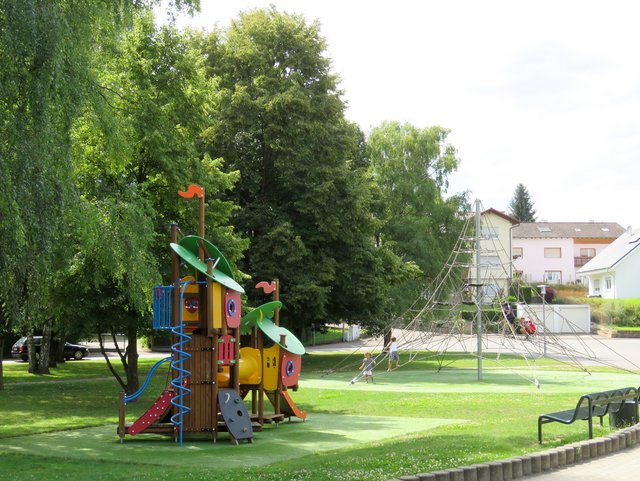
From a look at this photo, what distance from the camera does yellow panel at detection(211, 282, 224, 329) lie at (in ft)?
54.2

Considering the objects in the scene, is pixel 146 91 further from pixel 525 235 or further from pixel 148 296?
pixel 525 235

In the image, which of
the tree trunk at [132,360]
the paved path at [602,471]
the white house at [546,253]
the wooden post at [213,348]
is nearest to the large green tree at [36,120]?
the wooden post at [213,348]

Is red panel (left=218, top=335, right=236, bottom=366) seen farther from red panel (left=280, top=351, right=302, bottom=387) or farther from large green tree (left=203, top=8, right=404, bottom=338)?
large green tree (left=203, top=8, right=404, bottom=338)

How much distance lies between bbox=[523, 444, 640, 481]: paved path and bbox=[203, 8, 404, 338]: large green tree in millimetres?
25585

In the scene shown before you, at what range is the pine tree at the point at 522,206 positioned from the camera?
128250mm

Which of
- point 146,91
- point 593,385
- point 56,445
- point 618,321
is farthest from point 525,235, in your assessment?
point 56,445

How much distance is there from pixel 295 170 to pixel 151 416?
81.0ft

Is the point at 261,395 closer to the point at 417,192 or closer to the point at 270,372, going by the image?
the point at 270,372

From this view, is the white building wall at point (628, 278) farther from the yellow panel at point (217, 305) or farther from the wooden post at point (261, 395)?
the yellow panel at point (217, 305)

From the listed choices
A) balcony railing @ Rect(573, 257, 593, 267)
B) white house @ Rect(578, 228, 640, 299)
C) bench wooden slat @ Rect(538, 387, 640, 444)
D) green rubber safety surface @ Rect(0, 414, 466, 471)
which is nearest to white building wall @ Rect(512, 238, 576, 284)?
balcony railing @ Rect(573, 257, 593, 267)

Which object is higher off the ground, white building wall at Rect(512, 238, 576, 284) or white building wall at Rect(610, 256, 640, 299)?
white building wall at Rect(512, 238, 576, 284)

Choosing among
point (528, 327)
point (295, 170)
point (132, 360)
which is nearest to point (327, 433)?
point (132, 360)

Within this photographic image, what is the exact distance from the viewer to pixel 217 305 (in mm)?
16719

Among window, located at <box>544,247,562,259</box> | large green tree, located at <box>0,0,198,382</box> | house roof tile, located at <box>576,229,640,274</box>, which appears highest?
window, located at <box>544,247,562,259</box>
